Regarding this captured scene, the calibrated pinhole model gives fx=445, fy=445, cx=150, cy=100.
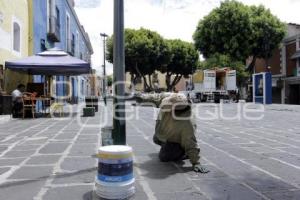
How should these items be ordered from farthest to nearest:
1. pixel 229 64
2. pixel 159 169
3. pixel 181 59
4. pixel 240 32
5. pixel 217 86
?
1. pixel 181 59
2. pixel 229 64
3. pixel 240 32
4. pixel 217 86
5. pixel 159 169

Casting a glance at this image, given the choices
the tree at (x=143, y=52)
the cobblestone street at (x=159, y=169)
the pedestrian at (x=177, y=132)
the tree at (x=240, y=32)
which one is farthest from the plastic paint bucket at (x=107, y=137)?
the tree at (x=143, y=52)

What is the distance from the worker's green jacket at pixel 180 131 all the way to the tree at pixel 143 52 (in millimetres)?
37668

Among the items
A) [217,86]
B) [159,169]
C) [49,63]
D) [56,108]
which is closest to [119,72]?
[159,169]

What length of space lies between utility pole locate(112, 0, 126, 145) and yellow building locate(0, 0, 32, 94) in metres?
10.6

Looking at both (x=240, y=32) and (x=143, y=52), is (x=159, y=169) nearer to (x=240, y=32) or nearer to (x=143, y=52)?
(x=240, y=32)

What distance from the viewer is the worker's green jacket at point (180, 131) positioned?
589 cm

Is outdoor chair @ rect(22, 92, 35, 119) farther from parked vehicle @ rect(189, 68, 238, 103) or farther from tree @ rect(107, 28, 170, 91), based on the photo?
tree @ rect(107, 28, 170, 91)

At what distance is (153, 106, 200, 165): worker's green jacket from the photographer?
589 centimetres

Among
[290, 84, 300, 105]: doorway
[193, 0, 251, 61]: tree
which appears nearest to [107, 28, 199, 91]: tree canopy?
[193, 0, 251, 61]: tree

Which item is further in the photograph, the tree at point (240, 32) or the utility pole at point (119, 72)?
the tree at point (240, 32)

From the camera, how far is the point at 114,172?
4.36 meters

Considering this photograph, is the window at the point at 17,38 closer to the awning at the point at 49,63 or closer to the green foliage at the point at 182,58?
the awning at the point at 49,63

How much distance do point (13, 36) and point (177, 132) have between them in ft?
43.1

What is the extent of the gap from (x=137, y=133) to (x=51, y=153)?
336 cm
